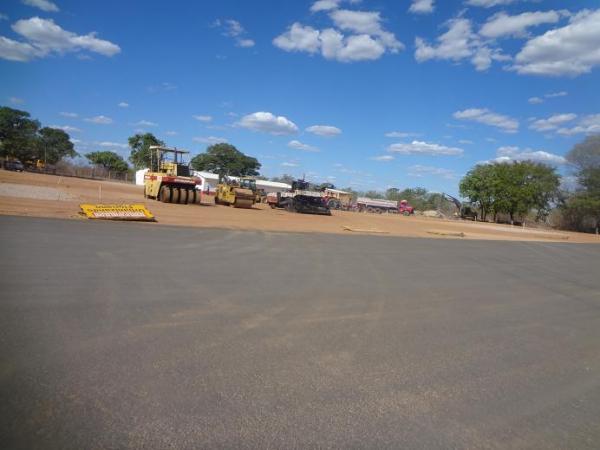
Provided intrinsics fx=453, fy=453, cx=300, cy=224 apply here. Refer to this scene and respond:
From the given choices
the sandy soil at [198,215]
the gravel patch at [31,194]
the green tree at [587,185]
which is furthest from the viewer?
the green tree at [587,185]

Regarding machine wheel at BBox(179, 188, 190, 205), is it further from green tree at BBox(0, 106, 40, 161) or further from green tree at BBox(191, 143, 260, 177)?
green tree at BBox(191, 143, 260, 177)

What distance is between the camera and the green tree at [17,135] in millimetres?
73438

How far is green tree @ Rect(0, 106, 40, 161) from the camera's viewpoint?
73.4 meters

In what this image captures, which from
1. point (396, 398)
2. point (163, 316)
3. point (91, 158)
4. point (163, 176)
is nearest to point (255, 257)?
point (163, 316)

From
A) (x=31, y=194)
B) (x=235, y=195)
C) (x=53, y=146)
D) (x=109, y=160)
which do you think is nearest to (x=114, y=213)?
(x=31, y=194)

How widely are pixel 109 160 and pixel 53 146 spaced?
1982 cm

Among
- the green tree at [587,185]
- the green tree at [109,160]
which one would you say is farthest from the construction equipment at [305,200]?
the green tree at [109,160]

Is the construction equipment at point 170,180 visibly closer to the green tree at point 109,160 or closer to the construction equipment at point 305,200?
the construction equipment at point 305,200

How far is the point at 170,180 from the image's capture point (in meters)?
28.8

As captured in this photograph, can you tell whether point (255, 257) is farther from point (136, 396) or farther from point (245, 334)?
point (136, 396)

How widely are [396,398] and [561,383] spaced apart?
6.50ft

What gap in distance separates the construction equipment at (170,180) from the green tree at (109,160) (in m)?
80.1

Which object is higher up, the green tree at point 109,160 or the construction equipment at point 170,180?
the green tree at point 109,160

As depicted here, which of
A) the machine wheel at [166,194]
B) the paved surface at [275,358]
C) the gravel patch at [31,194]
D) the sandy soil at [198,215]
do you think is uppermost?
the machine wheel at [166,194]
